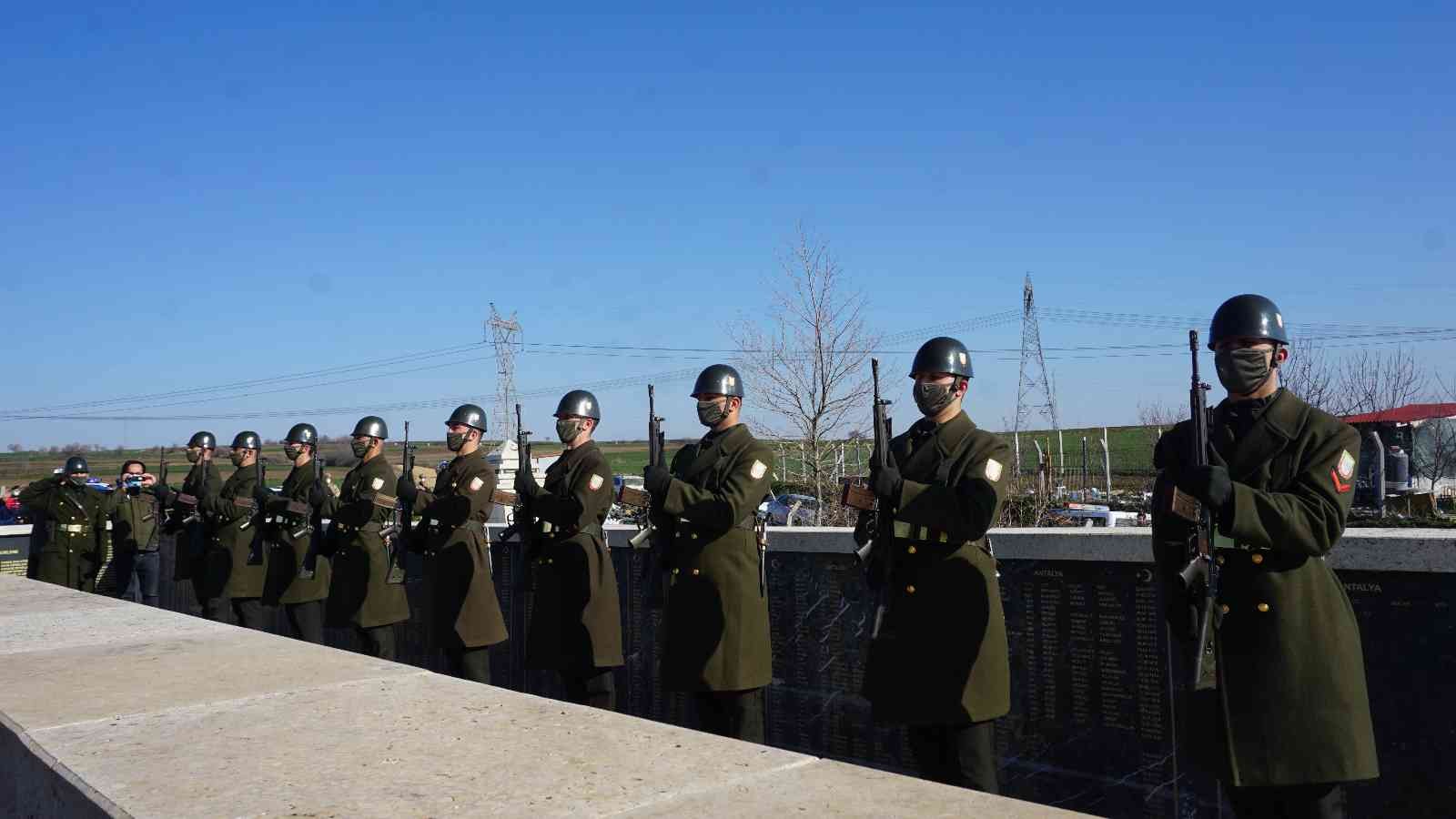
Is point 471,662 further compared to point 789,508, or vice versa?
point 789,508

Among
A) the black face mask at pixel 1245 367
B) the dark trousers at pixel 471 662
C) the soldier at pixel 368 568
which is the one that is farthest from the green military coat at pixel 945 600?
the soldier at pixel 368 568

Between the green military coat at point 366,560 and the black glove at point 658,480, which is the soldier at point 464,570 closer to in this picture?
the green military coat at point 366,560

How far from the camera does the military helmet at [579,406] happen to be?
802cm

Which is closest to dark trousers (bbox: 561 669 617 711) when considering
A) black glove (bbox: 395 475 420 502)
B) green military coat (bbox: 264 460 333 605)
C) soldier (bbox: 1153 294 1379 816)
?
black glove (bbox: 395 475 420 502)

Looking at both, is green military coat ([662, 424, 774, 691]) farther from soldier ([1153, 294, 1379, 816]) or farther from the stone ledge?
soldier ([1153, 294, 1379, 816])

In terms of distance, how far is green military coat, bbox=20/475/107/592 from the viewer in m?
14.0

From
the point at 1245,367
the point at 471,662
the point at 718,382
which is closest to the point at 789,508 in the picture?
the point at 471,662

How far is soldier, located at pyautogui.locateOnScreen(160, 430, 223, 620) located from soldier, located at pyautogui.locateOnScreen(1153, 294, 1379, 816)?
1042 centimetres

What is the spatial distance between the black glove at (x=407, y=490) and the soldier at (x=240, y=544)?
296 centimetres

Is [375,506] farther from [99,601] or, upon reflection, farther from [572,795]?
[572,795]

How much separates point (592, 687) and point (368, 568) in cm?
264

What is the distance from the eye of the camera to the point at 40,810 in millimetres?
2941

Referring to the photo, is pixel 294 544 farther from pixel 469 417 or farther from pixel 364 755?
pixel 364 755

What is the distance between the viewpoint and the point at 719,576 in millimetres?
6359
